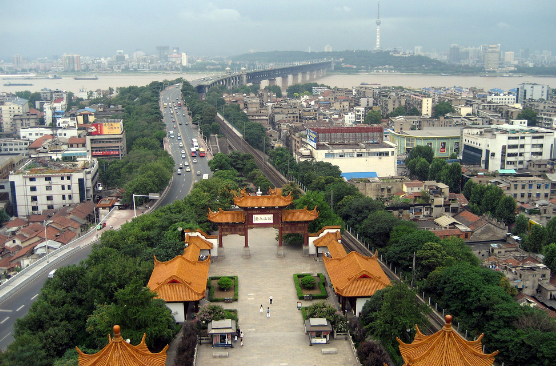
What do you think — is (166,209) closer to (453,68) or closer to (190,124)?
(190,124)

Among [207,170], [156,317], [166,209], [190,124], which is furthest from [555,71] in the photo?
[156,317]

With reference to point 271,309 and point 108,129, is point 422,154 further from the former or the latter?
point 271,309

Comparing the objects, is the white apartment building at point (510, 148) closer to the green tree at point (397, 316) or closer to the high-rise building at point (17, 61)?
the green tree at point (397, 316)

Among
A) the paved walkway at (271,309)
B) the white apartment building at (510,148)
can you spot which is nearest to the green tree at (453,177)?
the white apartment building at (510,148)

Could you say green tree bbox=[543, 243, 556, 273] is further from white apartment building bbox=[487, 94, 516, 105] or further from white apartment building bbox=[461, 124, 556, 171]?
white apartment building bbox=[487, 94, 516, 105]

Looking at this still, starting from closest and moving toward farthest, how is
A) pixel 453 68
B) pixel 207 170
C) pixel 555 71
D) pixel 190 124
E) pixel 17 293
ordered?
pixel 17 293 → pixel 207 170 → pixel 190 124 → pixel 555 71 → pixel 453 68

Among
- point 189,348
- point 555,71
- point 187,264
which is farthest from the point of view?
point 555,71
